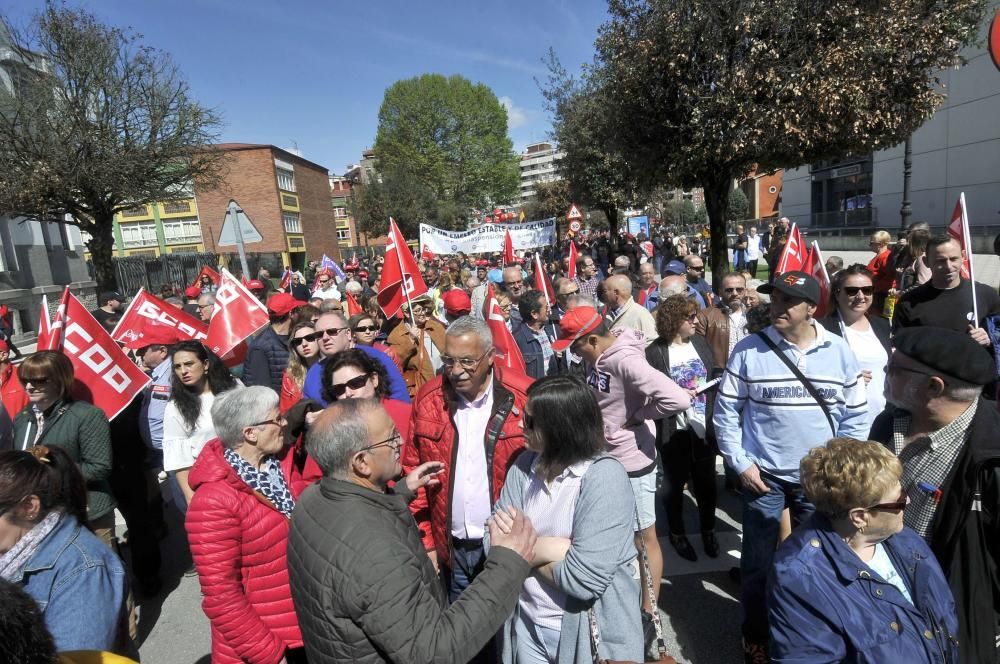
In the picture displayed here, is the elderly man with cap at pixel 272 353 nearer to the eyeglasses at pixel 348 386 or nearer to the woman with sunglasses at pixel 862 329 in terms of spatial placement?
the eyeglasses at pixel 348 386

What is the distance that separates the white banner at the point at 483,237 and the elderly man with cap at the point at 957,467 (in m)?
10.4

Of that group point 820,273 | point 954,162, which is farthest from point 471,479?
point 954,162

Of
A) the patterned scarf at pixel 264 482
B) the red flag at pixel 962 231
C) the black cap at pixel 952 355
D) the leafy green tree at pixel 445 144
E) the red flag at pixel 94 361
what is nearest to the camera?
the black cap at pixel 952 355

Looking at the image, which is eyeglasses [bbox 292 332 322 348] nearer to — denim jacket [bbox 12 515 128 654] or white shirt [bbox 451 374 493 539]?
white shirt [bbox 451 374 493 539]

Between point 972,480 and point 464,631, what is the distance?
5.53 feet

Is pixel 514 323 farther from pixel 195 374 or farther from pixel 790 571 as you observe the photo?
pixel 790 571

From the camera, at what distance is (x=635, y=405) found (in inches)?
120

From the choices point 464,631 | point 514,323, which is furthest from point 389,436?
point 514,323

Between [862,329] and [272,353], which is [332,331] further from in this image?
[862,329]

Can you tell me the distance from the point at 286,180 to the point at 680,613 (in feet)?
177

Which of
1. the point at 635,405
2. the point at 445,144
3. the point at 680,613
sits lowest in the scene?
the point at 680,613

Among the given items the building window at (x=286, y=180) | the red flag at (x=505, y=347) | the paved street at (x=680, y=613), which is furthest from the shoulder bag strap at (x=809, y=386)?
the building window at (x=286, y=180)

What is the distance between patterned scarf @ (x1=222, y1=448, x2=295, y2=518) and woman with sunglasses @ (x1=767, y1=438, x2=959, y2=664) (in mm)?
1858

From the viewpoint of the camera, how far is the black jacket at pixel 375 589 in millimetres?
1525
